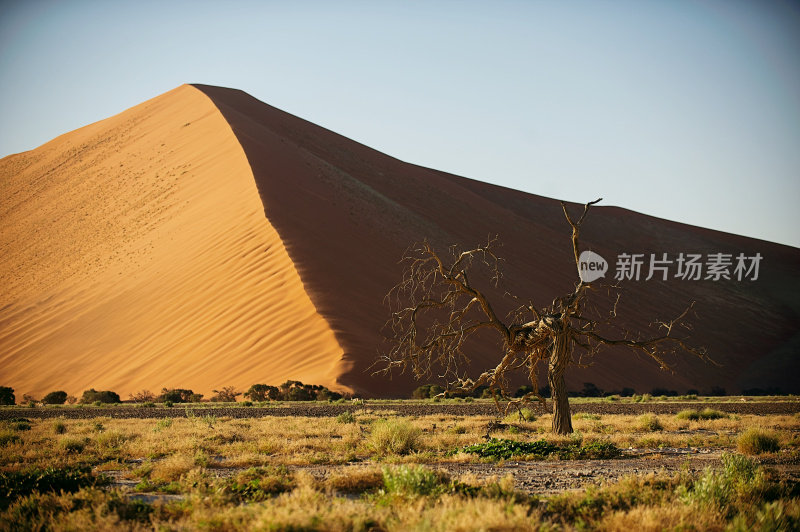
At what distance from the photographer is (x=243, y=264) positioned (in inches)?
1303

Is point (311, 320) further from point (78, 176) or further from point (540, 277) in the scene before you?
point (78, 176)

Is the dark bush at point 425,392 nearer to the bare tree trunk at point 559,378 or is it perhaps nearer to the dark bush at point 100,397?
the dark bush at point 100,397

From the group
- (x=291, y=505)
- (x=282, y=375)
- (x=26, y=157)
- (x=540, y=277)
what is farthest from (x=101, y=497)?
(x=26, y=157)

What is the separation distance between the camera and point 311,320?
93.1ft

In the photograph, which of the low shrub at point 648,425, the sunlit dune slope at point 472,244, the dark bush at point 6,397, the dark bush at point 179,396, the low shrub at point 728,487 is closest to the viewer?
the low shrub at point 728,487

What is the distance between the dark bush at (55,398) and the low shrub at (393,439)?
819 inches

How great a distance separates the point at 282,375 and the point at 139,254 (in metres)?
16.8

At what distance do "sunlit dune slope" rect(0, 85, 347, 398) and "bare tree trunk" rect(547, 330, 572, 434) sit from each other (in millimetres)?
14301

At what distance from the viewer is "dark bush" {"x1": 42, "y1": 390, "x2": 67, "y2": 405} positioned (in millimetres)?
26547

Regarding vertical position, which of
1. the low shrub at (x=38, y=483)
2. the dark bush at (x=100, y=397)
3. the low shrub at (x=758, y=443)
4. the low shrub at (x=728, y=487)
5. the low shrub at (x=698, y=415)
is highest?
the low shrub at (x=728, y=487)

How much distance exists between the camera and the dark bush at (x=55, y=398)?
2655 cm

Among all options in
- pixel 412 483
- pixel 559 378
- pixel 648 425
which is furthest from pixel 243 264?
pixel 412 483

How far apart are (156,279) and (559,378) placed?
2872cm

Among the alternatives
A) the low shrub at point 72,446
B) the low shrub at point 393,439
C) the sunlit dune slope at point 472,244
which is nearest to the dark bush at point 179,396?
the sunlit dune slope at point 472,244
